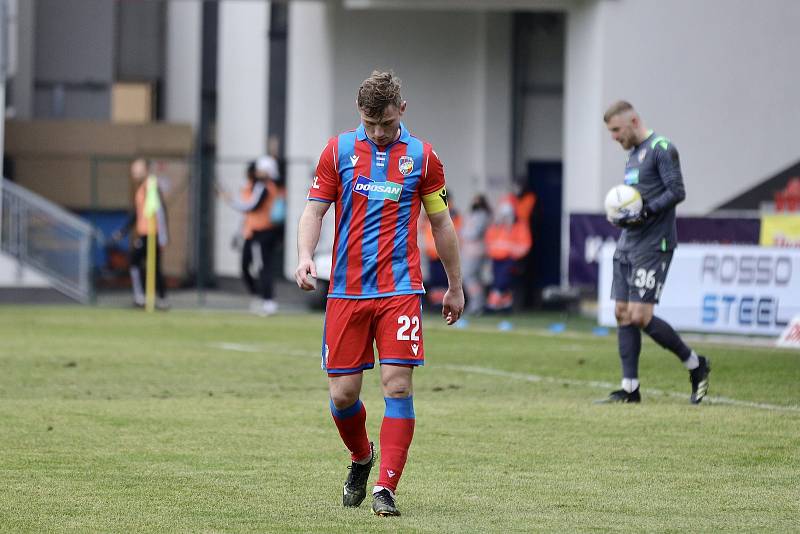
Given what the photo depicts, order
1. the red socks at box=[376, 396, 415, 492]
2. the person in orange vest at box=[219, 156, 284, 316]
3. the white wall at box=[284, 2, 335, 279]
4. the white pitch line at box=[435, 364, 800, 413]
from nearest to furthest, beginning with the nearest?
the red socks at box=[376, 396, 415, 492]
the white pitch line at box=[435, 364, 800, 413]
the person in orange vest at box=[219, 156, 284, 316]
the white wall at box=[284, 2, 335, 279]

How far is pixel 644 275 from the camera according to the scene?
11.1 metres

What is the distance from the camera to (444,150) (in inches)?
1063

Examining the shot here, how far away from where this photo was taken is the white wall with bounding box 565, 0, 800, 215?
23.9 meters

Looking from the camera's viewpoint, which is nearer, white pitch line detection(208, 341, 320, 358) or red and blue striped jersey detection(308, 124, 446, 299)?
red and blue striped jersey detection(308, 124, 446, 299)

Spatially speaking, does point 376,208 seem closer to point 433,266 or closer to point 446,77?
point 433,266

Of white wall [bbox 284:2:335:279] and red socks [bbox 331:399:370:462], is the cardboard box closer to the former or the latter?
white wall [bbox 284:2:335:279]

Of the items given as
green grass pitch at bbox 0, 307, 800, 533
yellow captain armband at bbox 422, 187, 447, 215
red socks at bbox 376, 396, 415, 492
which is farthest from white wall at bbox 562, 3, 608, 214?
red socks at bbox 376, 396, 415, 492

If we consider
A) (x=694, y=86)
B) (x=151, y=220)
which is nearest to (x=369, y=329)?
(x=151, y=220)

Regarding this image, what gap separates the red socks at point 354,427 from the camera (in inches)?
283

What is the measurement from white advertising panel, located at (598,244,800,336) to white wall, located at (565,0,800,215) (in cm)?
570

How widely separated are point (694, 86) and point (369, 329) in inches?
711

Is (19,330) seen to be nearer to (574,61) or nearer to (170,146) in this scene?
(574,61)

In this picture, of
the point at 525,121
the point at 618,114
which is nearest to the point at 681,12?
the point at 525,121

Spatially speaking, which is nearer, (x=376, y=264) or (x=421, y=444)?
(x=376, y=264)
